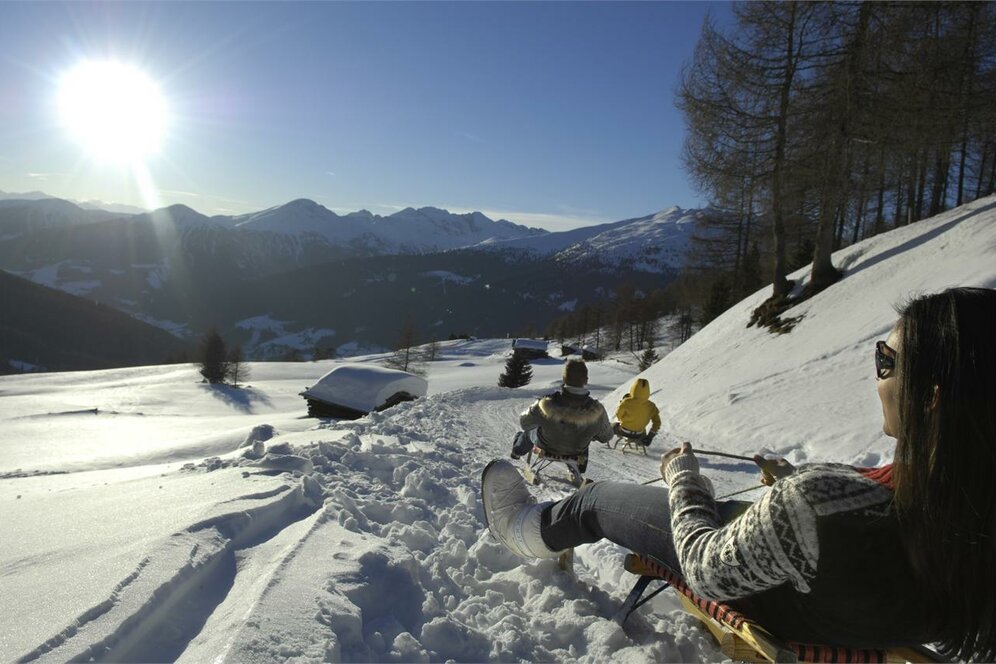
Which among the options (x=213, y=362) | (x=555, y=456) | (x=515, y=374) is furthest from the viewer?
(x=213, y=362)

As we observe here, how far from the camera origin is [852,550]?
1.50 meters

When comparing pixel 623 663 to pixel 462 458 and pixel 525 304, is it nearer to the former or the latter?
pixel 462 458

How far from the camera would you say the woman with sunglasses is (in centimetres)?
134

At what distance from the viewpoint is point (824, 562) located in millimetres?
1538

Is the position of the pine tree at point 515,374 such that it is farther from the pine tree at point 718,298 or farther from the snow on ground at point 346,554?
the snow on ground at point 346,554

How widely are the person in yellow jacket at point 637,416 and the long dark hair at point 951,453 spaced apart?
22.2 feet


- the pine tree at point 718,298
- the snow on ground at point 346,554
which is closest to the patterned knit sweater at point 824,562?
the snow on ground at point 346,554

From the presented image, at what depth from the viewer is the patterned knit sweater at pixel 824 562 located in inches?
59.1

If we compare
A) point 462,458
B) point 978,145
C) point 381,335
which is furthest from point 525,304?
point 462,458

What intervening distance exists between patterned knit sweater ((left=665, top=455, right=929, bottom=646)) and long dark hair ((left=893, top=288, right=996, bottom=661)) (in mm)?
66

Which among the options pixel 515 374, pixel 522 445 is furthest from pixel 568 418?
pixel 515 374

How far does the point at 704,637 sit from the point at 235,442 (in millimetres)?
9893

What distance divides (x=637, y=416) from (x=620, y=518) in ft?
19.4

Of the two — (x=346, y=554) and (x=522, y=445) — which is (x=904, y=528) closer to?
(x=346, y=554)
